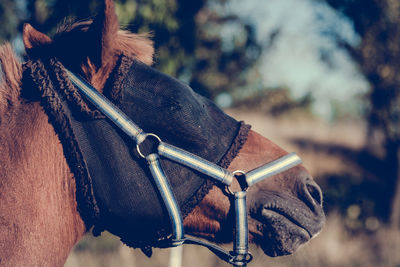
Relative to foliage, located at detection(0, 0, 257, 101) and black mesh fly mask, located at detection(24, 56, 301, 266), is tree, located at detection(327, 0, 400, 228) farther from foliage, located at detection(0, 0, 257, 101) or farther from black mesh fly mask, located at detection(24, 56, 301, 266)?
black mesh fly mask, located at detection(24, 56, 301, 266)

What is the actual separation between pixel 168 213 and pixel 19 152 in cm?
72

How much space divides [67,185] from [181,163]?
20.5 inches

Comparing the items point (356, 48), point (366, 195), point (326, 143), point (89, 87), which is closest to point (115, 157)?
point (89, 87)

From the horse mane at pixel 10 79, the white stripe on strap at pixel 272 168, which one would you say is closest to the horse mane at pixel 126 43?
the horse mane at pixel 10 79

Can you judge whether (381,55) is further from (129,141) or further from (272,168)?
(129,141)

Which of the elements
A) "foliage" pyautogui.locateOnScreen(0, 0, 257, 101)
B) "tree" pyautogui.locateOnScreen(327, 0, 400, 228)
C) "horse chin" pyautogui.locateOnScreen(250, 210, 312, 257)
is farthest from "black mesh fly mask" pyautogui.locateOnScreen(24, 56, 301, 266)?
"tree" pyautogui.locateOnScreen(327, 0, 400, 228)

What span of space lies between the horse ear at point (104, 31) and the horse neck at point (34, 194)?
0.39 metres

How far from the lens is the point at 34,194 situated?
164 centimetres

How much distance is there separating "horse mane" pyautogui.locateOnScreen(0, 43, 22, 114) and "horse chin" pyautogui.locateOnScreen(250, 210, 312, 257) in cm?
133

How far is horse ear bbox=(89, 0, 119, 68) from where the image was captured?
1.56 metres

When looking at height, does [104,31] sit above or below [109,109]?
above

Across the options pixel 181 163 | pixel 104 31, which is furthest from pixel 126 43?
pixel 181 163

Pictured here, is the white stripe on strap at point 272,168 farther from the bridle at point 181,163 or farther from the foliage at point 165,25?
the foliage at point 165,25

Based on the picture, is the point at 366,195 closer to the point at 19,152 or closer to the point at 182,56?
the point at 182,56
